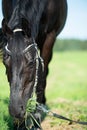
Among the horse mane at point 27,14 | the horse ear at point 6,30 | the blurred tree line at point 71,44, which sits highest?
the horse mane at point 27,14

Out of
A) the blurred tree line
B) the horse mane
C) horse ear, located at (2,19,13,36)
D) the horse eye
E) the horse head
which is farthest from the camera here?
the blurred tree line

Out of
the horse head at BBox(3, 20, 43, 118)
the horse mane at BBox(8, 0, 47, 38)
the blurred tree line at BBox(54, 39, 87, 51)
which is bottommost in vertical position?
the blurred tree line at BBox(54, 39, 87, 51)

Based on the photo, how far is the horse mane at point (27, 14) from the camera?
5.03m

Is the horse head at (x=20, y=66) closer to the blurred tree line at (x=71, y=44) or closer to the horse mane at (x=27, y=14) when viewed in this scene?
the horse mane at (x=27, y=14)

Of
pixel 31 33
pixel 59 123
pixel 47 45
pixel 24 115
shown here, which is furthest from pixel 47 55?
pixel 24 115

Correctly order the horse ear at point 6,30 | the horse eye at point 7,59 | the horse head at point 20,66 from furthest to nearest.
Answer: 1. the horse ear at point 6,30
2. the horse eye at point 7,59
3. the horse head at point 20,66

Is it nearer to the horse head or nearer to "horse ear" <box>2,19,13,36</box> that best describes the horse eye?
the horse head

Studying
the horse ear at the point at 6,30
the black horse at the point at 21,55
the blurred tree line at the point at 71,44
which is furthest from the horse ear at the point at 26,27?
the blurred tree line at the point at 71,44

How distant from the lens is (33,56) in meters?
4.92

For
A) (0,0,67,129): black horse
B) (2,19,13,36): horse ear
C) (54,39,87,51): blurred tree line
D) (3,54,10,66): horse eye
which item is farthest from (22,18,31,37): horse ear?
(54,39,87,51): blurred tree line

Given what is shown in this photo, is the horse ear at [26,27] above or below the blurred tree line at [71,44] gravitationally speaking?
above

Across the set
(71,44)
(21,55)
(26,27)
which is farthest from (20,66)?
(71,44)

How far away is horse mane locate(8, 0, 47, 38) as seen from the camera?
16.5 ft

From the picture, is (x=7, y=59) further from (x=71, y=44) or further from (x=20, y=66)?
(x=71, y=44)
